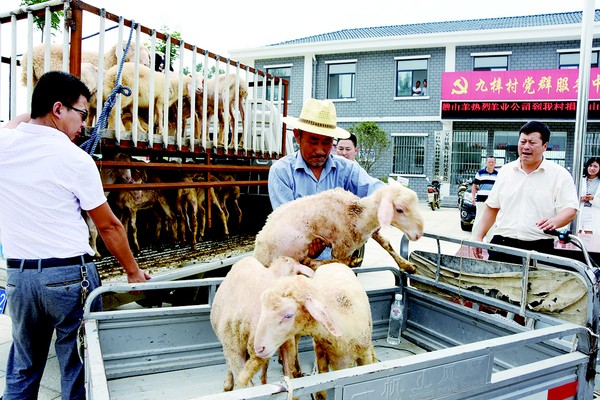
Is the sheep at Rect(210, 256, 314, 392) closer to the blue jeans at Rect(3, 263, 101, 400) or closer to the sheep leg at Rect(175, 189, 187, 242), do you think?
the blue jeans at Rect(3, 263, 101, 400)

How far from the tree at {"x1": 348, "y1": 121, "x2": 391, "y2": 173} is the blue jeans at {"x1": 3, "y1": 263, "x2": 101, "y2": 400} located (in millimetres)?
16800

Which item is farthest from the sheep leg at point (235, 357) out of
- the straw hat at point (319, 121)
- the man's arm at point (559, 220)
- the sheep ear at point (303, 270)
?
the man's arm at point (559, 220)

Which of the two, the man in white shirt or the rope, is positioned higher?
the rope

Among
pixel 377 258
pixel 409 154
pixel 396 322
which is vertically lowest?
pixel 377 258

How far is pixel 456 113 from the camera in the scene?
690 inches

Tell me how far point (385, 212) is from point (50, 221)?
1.59 metres

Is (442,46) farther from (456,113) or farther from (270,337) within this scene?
(270,337)

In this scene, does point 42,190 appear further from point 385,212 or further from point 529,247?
point 529,247

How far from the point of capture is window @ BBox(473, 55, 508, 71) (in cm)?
1883

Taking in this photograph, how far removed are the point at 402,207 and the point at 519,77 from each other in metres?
16.2

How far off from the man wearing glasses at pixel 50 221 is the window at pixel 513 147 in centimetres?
1751

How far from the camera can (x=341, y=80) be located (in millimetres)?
21156

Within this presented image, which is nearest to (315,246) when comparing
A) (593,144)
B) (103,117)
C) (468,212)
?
(103,117)

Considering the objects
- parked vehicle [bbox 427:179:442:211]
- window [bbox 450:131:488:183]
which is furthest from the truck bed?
window [bbox 450:131:488:183]
